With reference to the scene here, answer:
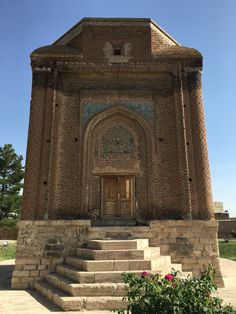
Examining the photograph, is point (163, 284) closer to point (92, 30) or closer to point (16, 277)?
point (16, 277)

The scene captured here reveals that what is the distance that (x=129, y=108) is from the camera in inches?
461

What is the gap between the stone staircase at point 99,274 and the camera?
6430mm

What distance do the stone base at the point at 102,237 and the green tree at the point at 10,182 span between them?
23.4 m

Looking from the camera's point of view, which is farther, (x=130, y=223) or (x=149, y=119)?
(x=149, y=119)

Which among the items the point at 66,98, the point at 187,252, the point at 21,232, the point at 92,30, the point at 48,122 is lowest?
the point at 187,252

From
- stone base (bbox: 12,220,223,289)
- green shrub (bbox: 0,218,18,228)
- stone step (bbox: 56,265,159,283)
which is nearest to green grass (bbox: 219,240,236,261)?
stone base (bbox: 12,220,223,289)

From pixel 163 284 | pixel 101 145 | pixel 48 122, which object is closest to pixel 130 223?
pixel 101 145

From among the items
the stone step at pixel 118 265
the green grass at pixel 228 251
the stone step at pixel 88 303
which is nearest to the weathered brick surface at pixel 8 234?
the green grass at pixel 228 251

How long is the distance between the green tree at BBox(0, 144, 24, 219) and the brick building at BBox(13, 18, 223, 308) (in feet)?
75.4

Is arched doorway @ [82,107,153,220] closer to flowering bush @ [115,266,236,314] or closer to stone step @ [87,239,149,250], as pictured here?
stone step @ [87,239,149,250]

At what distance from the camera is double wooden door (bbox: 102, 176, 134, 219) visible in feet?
36.1

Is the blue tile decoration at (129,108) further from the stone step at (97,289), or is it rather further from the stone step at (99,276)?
the stone step at (97,289)

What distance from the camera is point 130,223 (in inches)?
420

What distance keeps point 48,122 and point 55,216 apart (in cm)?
378
